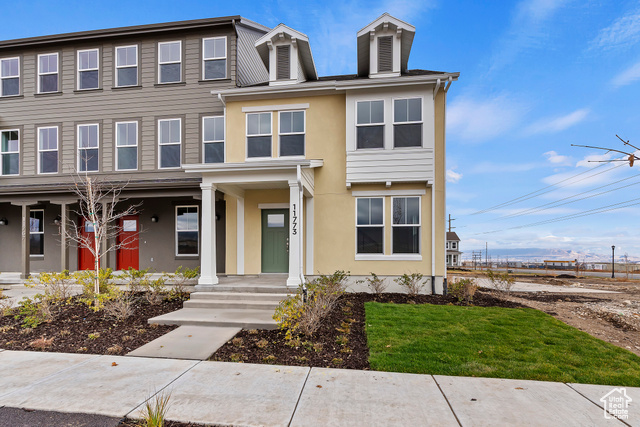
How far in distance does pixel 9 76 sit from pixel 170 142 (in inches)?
281

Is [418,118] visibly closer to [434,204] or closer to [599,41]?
[434,204]

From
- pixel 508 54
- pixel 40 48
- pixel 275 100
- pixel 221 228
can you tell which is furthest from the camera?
pixel 508 54

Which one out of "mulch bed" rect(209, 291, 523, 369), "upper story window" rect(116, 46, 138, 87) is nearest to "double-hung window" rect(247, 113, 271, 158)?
"upper story window" rect(116, 46, 138, 87)

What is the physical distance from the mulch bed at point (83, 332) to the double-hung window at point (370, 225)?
5.28 m

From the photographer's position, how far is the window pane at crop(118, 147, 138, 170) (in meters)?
11.6

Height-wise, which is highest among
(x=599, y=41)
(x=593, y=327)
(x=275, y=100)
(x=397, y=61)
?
(x=599, y=41)

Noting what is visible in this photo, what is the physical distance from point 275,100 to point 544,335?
29.5 ft

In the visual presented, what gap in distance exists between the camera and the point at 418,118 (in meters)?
9.36

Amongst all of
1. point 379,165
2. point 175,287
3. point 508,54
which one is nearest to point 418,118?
point 379,165

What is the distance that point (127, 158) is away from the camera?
11.6m

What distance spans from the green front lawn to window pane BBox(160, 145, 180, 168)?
854 centimetres

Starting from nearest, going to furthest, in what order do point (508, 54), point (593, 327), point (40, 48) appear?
point (593, 327)
point (40, 48)
point (508, 54)

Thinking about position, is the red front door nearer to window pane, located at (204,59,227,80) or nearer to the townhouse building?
the townhouse building

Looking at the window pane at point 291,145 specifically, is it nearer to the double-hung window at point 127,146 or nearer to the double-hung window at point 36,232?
the double-hung window at point 127,146
